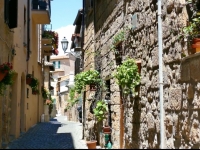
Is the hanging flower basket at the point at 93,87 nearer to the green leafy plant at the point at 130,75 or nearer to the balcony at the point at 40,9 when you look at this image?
the green leafy plant at the point at 130,75

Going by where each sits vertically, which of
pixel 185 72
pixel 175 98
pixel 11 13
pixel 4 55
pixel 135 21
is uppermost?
pixel 11 13

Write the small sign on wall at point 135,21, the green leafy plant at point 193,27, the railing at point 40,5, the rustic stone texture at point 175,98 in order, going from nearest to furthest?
the green leafy plant at point 193,27, the rustic stone texture at point 175,98, the small sign on wall at point 135,21, the railing at point 40,5

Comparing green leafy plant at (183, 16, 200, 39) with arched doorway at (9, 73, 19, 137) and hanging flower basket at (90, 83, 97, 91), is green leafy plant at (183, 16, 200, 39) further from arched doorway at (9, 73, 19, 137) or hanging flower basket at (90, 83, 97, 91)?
arched doorway at (9, 73, 19, 137)

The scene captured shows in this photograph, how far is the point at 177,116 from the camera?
213 inches

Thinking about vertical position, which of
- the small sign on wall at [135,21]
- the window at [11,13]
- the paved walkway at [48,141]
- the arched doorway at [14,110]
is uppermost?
the window at [11,13]

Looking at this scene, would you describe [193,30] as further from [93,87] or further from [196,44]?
[93,87]

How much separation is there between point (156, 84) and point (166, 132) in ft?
2.74

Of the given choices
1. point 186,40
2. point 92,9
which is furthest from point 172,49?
point 92,9

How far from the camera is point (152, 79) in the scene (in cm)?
650

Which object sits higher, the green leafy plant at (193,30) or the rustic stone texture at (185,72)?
the green leafy plant at (193,30)

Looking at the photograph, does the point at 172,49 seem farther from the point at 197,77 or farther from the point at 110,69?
the point at 110,69

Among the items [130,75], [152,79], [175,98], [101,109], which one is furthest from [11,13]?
[175,98]

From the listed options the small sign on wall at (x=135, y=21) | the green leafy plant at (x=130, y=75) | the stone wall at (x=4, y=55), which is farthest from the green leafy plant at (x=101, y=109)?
the small sign on wall at (x=135, y=21)

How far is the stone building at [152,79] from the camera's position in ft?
16.8
